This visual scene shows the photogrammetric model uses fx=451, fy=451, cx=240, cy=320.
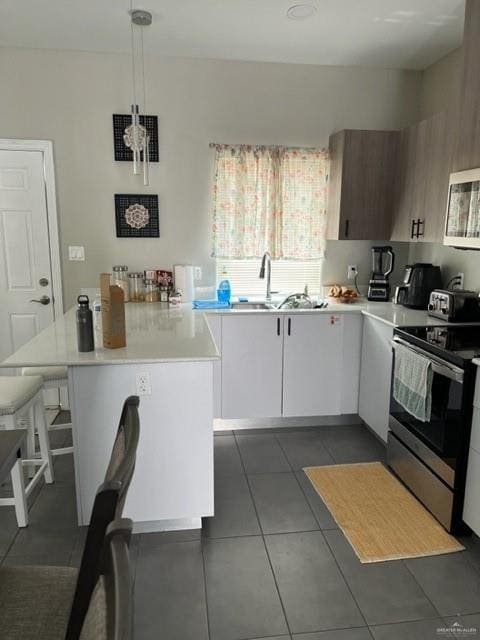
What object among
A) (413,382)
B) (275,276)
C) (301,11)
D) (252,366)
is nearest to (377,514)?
(413,382)

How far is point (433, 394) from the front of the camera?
92.0 inches

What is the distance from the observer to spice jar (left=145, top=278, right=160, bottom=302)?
3.58 metres

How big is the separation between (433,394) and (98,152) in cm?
297

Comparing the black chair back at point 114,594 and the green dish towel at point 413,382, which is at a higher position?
the black chair back at point 114,594

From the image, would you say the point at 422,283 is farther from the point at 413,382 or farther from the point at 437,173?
the point at 413,382

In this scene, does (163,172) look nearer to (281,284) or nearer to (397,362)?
(281,284)

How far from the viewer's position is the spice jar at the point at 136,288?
360cm

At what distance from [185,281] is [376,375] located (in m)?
1.61

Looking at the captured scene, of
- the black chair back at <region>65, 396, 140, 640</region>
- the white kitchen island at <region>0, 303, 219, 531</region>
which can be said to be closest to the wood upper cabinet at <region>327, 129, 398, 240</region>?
A: the white kitchen island at <region>0, 303, 219, 531</region>

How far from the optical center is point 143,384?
Answer: 6.93ft

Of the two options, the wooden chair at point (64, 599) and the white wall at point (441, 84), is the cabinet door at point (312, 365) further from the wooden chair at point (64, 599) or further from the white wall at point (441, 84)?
the wooden chair at point (64, 599)

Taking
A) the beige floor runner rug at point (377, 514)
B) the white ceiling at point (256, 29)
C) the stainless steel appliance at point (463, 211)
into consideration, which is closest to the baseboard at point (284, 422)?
the beige floor runner rug at point (377, 514)

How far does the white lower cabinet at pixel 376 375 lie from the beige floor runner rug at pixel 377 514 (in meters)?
0.34

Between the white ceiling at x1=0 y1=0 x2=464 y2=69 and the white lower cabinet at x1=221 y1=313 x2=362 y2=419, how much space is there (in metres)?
1.94
